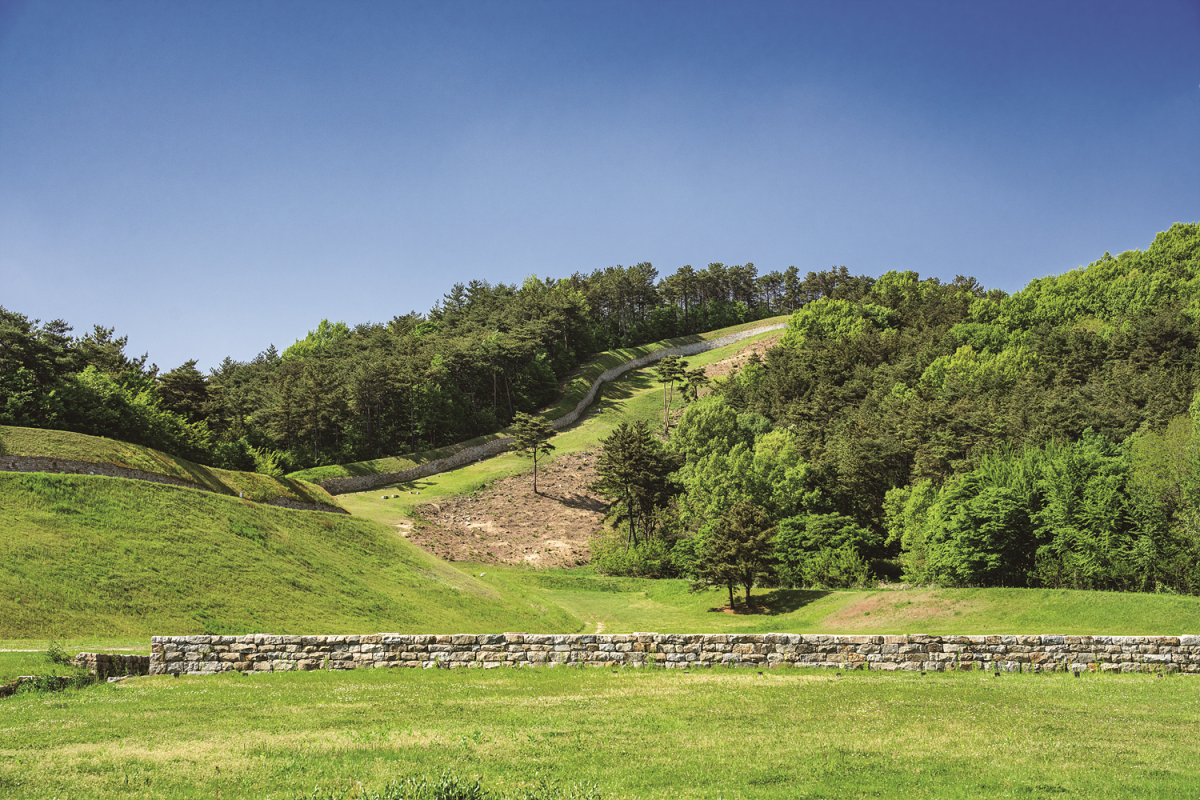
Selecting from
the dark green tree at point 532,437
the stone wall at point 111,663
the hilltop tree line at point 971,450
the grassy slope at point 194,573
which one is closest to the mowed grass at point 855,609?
the hilltop tree line at point 971,450

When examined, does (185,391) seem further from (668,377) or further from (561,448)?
(668,377)

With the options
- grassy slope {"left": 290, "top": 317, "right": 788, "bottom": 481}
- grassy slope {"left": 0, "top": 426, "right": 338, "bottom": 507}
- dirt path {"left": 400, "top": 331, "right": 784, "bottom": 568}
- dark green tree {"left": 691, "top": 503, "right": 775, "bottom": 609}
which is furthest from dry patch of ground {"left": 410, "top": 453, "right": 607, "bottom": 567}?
dark green tree {"left": 691, "top": 503, "right": 775, "bottom": 609}

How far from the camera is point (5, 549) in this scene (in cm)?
2633

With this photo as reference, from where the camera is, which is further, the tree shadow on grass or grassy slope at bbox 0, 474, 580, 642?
the tree shadow on grass

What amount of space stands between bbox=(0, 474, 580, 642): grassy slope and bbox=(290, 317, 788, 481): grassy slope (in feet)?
109

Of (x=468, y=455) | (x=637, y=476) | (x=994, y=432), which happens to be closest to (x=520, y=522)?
(x=637, y=476)

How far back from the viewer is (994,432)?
6222 centimetres

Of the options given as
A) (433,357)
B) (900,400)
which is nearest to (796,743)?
(900,400)

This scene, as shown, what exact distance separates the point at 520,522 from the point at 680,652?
50985 millimetres

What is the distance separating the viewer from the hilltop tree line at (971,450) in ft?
146

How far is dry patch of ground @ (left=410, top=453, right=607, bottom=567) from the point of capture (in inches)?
2451

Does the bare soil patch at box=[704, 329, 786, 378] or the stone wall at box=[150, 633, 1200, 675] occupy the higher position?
the bare soil patch at box=[704, 329, 786, 378]

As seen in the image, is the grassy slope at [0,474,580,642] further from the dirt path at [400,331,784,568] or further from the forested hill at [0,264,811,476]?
the dirt path at [400,331,784,568]

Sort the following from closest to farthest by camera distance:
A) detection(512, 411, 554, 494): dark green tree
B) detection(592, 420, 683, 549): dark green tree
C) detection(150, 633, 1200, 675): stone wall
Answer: detection(150, 633, 1200, 675): stone wall → detection(592, 420, 683, 549): dark green tree → detection(512, 411, 554, 494): dark green tree
